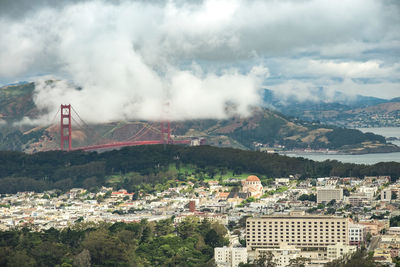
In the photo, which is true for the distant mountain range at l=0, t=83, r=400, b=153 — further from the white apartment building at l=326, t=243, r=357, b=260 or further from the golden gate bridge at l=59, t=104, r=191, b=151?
the white apartment building at l=326, t=243, r=357, b=260

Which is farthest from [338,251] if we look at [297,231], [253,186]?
[253,186]

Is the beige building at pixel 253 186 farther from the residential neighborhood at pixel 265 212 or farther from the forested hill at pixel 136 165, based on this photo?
the forested hill at pixel 136 165

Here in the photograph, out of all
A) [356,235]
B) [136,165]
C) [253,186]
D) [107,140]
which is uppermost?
[107,140]

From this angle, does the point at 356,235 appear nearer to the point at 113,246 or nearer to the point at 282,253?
the point at 282,253

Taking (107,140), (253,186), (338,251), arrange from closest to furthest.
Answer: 1. (338,251)
2. (253,186)
3. (107,140)

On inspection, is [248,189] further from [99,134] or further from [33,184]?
[99,134]

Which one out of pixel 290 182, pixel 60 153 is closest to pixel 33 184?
pixel 60 153

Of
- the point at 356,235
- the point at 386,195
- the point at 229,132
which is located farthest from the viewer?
the point at 229,132
